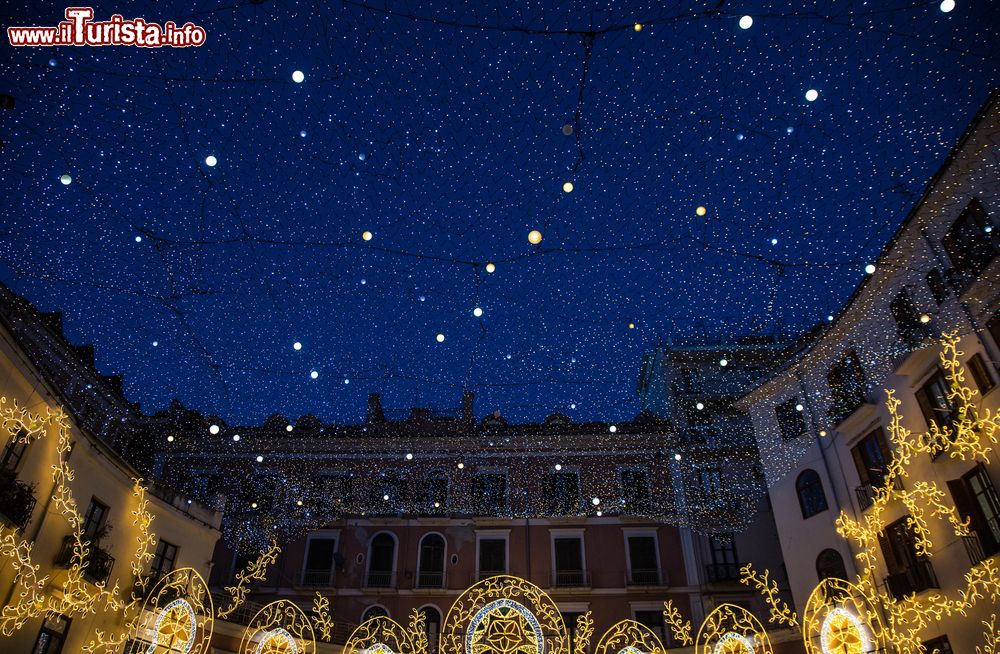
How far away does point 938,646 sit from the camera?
11383 mm

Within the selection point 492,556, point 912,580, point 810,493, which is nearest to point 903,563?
point 912,580

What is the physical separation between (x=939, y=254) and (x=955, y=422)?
3169mm

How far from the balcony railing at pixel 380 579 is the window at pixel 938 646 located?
603 inches

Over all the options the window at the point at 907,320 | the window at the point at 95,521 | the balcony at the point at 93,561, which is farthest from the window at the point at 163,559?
the window at the point at 907,320

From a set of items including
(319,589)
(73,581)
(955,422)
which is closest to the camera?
(73,581)

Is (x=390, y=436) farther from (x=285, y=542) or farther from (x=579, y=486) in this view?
(x=579, y=486)

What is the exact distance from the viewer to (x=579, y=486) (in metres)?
Answer: 22.6

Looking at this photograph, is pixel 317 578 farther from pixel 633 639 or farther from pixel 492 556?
pixel 633 639

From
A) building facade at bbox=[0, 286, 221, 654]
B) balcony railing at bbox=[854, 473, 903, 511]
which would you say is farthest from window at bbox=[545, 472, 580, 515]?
building facade at bbox=[0, 286, 221, 654]

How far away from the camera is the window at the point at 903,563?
1170cm

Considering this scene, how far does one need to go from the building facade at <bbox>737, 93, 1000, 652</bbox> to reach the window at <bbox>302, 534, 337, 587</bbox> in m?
14.6

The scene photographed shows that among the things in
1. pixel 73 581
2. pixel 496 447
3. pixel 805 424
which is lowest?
pixel 73 581

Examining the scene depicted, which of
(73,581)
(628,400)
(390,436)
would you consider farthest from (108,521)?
(390,436)

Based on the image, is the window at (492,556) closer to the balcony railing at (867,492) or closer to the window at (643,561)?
the window at (643,561)
